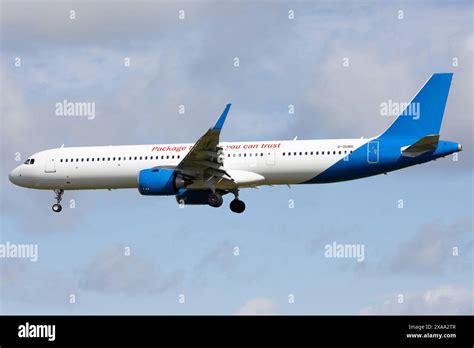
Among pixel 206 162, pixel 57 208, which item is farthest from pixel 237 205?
pixel 57 208

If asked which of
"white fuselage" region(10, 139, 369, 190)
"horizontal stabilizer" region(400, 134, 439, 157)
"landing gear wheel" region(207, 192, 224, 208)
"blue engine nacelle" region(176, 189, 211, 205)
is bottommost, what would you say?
"landing gear wheel" region(207, 192, 224, 208)

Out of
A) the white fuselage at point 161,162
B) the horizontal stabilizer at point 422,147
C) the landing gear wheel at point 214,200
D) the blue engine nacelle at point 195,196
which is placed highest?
the white fuselage at point 161,162

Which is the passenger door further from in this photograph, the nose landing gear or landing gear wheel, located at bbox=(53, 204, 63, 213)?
the nose landing gear

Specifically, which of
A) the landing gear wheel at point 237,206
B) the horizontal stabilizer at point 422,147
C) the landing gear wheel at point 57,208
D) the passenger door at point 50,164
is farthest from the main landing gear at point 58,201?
Answer: the horizontal stabilizer at point 422,147

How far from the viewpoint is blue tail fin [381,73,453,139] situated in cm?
6012

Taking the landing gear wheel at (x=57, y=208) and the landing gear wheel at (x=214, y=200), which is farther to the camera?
the landing gear wheel at (x=57, y=208)

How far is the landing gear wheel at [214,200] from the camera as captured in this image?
2451 inches

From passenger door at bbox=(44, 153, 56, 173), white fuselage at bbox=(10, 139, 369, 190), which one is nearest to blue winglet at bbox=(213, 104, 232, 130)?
white fuselage at bbox=(10, 139, 369, 190)

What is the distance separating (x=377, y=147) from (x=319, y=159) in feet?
10.3

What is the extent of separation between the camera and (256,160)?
61.0m

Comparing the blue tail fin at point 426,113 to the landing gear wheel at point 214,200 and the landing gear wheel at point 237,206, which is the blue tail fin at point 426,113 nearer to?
the landing gear wheel at point 237,206

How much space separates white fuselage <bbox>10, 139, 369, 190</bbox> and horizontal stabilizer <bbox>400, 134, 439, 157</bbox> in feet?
8.74
